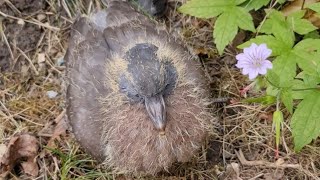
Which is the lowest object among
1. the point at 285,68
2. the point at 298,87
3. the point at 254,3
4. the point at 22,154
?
the point at 22,154

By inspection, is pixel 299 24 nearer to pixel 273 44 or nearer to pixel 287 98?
pixel 273 44

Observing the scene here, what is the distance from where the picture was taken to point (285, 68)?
350 cm

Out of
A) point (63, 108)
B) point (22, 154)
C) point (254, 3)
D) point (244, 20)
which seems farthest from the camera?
point (63, 108)

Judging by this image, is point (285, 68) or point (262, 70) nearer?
point (262, 70)

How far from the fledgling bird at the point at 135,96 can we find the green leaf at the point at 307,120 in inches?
23.2

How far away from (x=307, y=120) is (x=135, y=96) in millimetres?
973

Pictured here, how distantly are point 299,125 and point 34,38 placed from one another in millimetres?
2287

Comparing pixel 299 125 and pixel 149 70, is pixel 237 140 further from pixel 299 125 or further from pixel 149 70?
pixel 149 70

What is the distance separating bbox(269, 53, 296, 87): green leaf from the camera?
11.3 ft

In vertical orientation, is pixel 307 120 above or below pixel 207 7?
below

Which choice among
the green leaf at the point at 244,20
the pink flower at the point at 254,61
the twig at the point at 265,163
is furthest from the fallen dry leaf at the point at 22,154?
the pink flower at the point at 254,61

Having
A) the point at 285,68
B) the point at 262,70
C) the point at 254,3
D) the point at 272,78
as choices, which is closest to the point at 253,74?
the point at 262,70


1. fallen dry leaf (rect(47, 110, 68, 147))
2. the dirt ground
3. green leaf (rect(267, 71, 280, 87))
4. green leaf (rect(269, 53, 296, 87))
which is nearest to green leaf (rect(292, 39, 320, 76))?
green leaf (rect(269, 53, 296, 87))

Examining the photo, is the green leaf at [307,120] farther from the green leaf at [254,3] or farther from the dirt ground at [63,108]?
the green leaf at [254,3]
